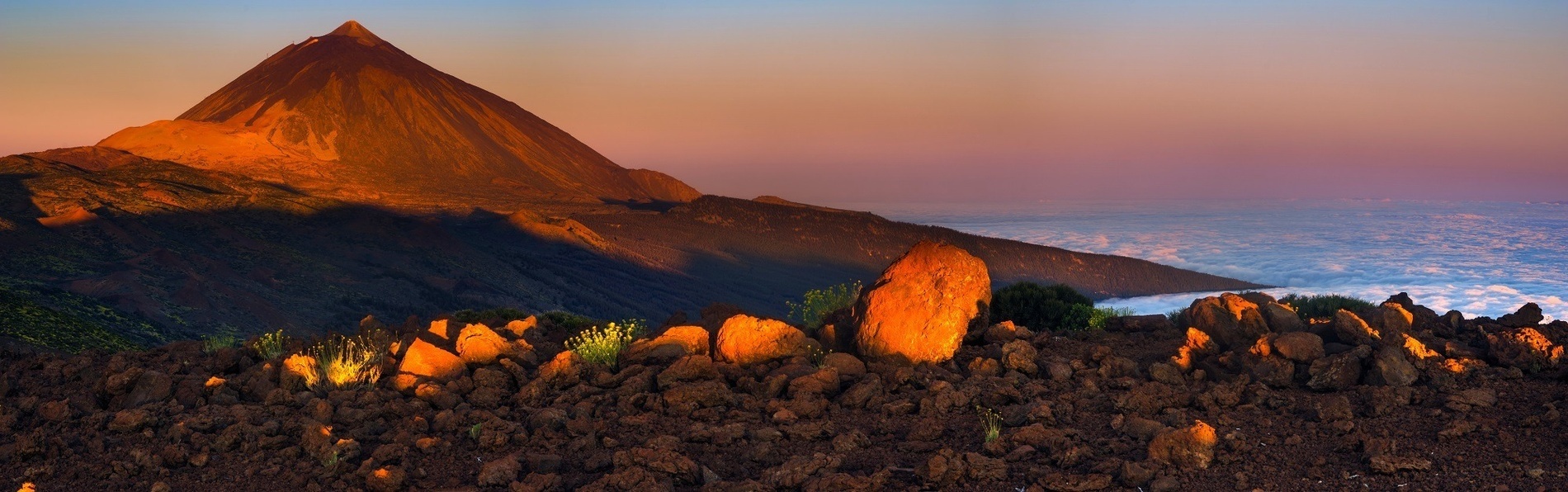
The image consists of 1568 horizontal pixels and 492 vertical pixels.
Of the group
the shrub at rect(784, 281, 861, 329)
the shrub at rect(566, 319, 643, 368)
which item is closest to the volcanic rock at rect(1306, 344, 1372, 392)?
the shrub at rect(566, 319, 643, 368)

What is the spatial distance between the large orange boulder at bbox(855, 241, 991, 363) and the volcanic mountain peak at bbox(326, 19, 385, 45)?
→ 449 ft

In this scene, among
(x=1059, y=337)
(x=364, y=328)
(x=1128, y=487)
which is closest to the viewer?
(x=1128, y=487)

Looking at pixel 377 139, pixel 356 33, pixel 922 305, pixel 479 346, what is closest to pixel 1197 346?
pixel 922 305

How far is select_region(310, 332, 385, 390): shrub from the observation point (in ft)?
30.6

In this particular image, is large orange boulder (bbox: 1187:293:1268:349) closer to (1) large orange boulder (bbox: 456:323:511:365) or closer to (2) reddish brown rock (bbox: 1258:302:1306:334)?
(2) reddish brown rock (bbox: 1258:302:1306:334)

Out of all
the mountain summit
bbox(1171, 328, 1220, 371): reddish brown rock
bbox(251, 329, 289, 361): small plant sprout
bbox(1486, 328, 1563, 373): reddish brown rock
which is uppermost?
the mountain summit

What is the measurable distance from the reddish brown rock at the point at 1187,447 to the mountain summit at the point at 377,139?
8548 centimetres

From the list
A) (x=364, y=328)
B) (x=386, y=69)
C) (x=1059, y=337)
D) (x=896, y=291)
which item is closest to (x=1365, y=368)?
(x=1059, y=337)

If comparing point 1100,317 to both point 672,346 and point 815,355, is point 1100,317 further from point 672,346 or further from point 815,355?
point 672,346

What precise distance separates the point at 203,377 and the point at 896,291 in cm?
605

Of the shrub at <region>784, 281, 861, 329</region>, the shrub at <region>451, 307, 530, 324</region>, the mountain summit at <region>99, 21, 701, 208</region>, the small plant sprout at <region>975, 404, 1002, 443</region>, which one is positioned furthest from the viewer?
the mountain summit at <region>99, 21, 701, 208</region>

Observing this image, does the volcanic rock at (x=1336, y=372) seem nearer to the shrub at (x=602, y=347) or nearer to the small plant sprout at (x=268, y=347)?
the shrub at (x=602, y=347)

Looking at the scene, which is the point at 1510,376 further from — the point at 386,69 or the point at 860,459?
the point at 386,69

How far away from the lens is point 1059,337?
35.3ft
